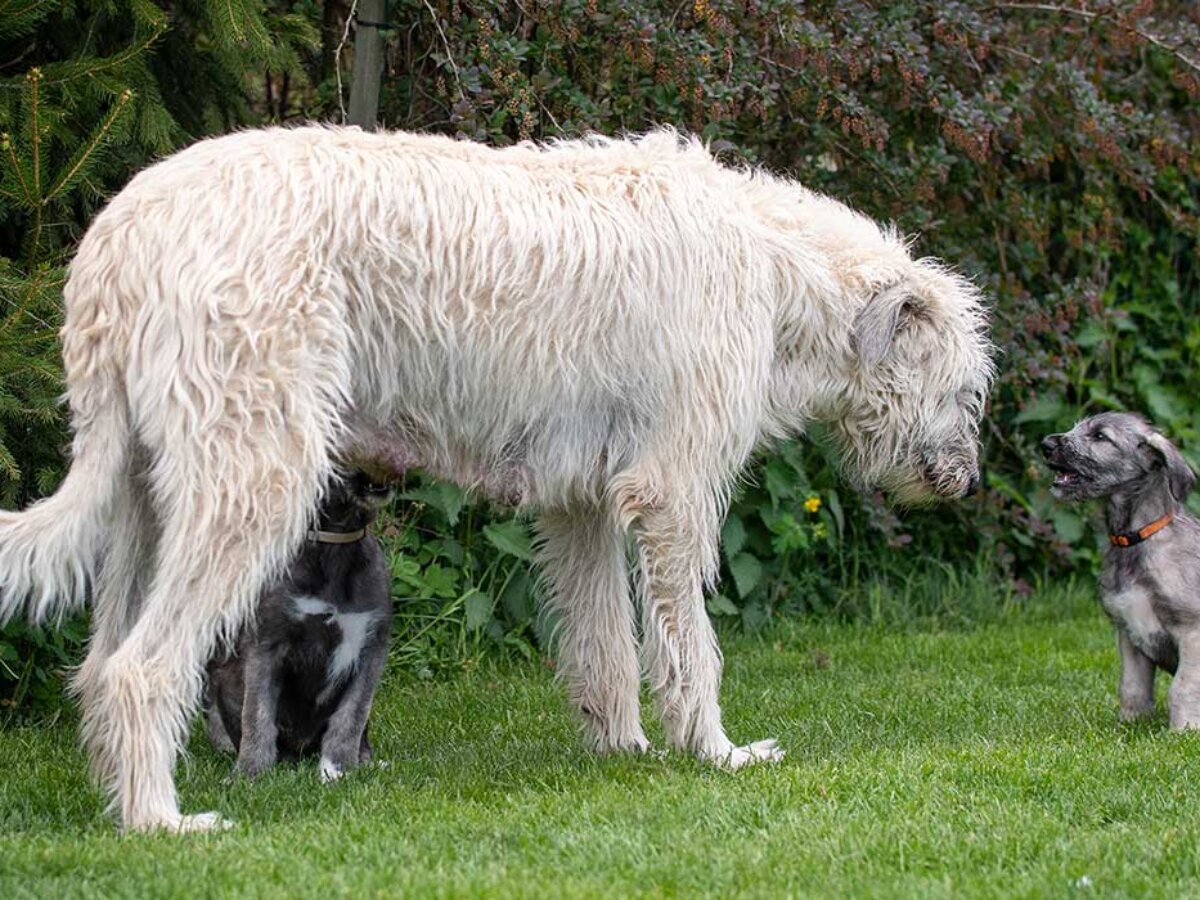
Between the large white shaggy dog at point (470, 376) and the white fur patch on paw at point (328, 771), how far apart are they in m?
0.85

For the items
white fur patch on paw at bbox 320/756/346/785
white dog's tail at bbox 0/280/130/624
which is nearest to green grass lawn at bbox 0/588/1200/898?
white fur patch on paw at bbox 320/756/346/785

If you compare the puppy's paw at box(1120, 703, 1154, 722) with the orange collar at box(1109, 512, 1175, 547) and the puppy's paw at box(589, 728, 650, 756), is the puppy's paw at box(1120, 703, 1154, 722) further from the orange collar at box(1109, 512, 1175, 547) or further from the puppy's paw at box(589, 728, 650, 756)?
the puppy's paw at box(589, 728, 650, 756)

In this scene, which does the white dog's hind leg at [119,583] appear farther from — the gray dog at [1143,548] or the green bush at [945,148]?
the gray dog at [1143,548]

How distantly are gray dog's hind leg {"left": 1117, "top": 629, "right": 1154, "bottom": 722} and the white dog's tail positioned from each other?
3740 millimetres

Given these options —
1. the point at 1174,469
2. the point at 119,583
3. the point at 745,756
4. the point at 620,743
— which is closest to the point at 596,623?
the point at 620,743

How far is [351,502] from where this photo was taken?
5.52m

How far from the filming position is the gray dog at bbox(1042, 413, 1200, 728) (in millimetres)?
6004

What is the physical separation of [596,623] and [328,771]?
3.32 feet

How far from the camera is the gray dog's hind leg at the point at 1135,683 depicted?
6.22m

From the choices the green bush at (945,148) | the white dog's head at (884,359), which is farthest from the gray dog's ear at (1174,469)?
the green bush at (945,148)

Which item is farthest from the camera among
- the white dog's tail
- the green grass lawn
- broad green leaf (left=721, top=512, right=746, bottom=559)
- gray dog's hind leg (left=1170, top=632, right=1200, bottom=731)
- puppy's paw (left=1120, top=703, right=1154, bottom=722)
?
broad green leaf (left=721, top=512, right=746, bottom=559)

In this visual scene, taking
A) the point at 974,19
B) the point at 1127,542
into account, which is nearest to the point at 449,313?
the point at 1127,542

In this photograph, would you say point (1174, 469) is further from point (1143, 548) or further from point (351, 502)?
point (351, 502)

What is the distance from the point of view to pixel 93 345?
4465 mm
